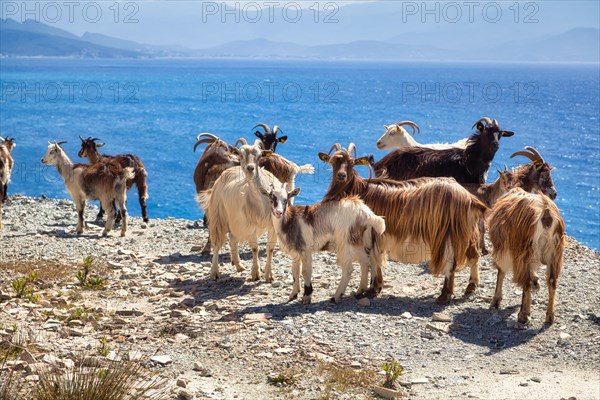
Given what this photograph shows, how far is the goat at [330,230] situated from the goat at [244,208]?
951mm

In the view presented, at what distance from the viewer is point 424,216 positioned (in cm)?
950

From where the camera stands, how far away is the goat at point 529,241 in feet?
27.7

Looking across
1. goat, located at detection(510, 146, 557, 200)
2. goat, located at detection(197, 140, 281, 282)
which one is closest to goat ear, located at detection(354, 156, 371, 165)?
goat, located at detection(197, 140, 281, 282)

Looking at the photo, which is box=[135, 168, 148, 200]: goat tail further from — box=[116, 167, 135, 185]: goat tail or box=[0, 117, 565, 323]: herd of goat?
box=[0, 117, 565, 323]: herd of goat

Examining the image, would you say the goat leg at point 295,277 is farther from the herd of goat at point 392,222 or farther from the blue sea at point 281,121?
the blue sea at point 281,121

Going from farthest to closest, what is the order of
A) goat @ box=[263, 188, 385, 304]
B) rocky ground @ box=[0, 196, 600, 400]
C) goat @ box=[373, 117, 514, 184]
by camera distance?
1. goat @ box=[373, 117, 514, 184]
2. goat @ box=[263, 188, 385, 304]
3. rocky ground @ box=[0, 196, 600, 400]

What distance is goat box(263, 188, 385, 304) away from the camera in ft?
30.4

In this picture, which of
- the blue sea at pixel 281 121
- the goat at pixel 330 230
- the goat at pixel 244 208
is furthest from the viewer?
the blue sea at pixel 281 121

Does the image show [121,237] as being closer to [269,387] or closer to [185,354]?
[185,354]

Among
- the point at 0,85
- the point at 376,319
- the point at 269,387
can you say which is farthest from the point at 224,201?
the point at 0,85

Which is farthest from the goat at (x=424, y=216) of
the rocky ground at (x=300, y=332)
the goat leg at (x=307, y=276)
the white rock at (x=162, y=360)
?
the white rock at (x=162, y=360)

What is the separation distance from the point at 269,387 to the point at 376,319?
2.06m

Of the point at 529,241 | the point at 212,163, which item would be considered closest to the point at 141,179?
the point at 212,163

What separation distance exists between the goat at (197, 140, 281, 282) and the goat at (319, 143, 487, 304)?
960 mm
